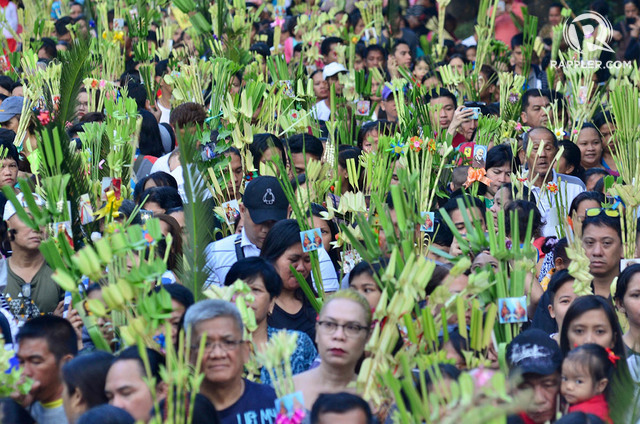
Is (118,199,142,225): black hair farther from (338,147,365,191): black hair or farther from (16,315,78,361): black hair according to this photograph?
(338,147,365,191): black hair

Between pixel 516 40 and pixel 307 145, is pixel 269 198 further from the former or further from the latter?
pixel 516 40

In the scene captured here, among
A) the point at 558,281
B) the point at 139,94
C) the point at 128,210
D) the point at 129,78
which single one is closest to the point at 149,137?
the point at 139,94

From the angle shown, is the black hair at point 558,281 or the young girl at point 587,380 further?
the black hair at point 558,281

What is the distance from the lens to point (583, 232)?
17.8 ft

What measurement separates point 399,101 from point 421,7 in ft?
19.4

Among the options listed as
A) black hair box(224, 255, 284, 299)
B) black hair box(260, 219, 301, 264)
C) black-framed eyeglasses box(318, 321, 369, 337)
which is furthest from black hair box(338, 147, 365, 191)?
black-framed eyeglasses box(318, 321, 369, 337)

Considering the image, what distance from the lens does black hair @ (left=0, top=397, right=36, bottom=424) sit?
3385mm

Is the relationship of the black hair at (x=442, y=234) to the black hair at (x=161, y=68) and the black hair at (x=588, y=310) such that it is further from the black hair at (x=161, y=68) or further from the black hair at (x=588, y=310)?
the black hair at (x=161, y=68)

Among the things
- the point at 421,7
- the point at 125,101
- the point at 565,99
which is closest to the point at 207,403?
the point at 125,101

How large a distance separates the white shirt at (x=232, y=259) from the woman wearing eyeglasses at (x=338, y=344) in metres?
1.30

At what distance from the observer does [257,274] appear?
442 cm

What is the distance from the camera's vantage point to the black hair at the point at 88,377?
359 cm

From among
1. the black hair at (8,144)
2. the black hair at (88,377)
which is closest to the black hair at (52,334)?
the black hair at (88,377)

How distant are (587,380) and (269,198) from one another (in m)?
2.08
